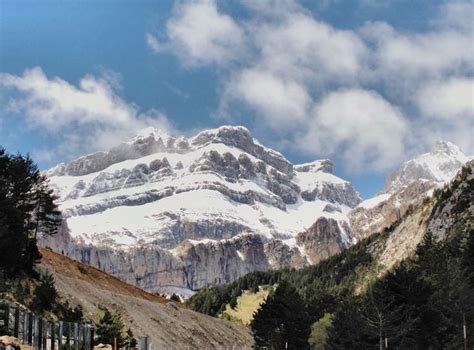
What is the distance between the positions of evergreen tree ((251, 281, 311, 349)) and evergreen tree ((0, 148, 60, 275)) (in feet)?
120

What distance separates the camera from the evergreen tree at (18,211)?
2308 inches

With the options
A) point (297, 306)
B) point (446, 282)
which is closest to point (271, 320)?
point (297, 306)

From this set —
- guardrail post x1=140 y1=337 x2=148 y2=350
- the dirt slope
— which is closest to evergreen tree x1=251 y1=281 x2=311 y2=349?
the dirt slope

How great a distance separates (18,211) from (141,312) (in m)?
44.3

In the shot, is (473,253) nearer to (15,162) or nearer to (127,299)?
(15,162)

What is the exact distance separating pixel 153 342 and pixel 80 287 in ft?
44.6

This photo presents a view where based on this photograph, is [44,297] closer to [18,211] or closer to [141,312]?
[18,211]

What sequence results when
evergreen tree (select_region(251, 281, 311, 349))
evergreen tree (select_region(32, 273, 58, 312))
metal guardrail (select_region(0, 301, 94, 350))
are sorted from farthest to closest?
1. evergreen tree (select_region(251, 281, 311, 349))
2. evergreen tree (select_region(32, 273, 58, 312))
3. metal guardrail (select_region(0, 301, 94, 350))

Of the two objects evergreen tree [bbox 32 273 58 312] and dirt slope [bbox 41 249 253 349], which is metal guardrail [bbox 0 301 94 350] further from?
dirt slope [bbox 41 249 253 349]

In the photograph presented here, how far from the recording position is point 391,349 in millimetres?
56156

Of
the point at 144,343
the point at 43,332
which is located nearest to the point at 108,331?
the point at 43,332

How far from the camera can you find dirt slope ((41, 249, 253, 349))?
88562 millimetres

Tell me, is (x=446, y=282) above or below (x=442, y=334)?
above

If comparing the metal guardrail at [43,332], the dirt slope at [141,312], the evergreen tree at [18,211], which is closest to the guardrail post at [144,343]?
the metal guardrail at [43,332]
